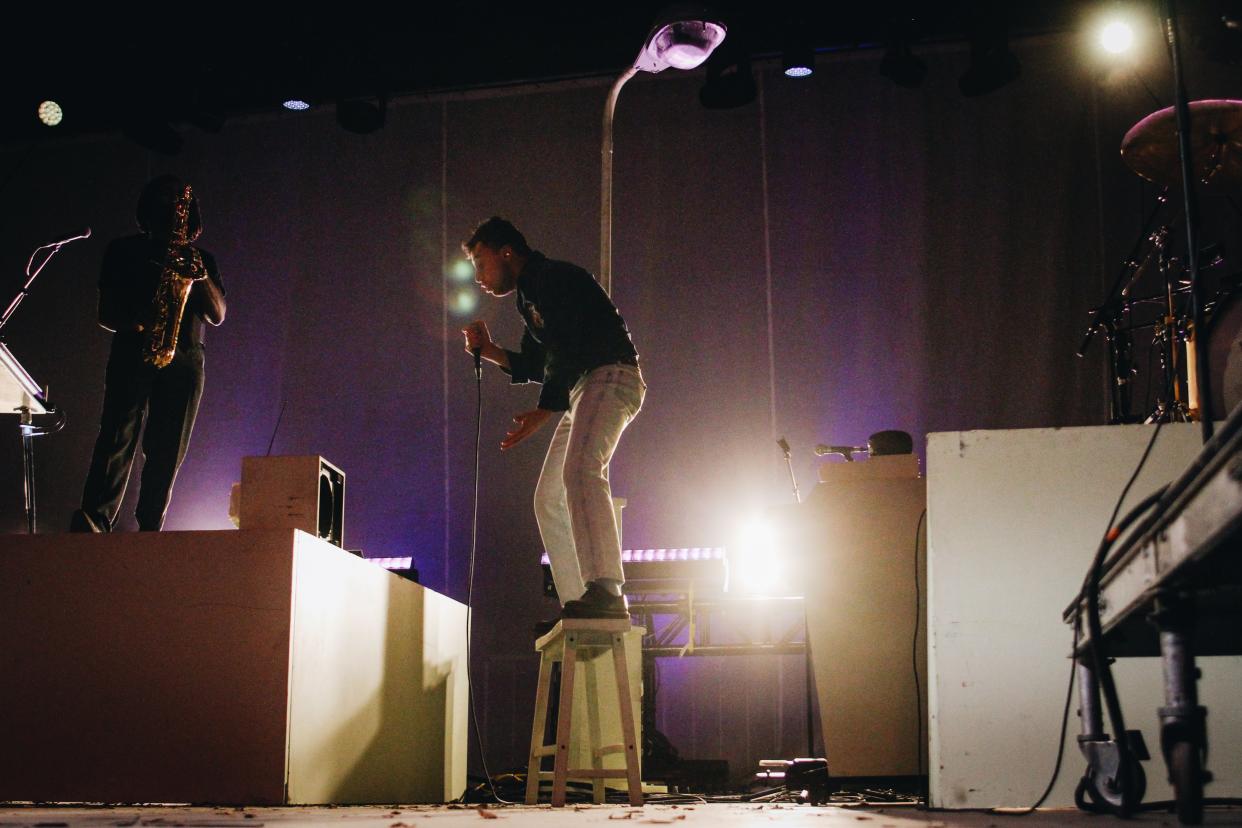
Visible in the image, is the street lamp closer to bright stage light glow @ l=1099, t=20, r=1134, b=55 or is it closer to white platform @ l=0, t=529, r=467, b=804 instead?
white platform @ l=0, t=529, r=467, b=804

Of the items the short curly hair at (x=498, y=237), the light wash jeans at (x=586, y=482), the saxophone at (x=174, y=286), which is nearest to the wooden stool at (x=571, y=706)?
the light wash jeans at (x=586, y=482)

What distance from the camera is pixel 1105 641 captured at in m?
1.94

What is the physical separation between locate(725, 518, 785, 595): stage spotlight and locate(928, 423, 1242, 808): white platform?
325 cm

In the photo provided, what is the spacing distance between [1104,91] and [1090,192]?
63 cm

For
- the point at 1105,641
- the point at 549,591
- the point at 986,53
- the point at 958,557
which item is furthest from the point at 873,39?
the point at 1105,641

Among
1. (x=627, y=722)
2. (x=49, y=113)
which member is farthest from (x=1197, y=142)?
(x=49, y=113)

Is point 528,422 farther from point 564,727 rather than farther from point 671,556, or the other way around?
point 671,556

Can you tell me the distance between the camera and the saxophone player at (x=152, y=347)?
401 cm

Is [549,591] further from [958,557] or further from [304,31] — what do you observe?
[304,31]

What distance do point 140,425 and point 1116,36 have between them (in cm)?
531

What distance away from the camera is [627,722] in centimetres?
Result: 328

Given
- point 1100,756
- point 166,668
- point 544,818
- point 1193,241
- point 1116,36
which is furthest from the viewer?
point 1116,36

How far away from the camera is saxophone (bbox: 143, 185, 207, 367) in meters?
4.08

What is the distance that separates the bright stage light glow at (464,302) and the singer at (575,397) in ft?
10.6
